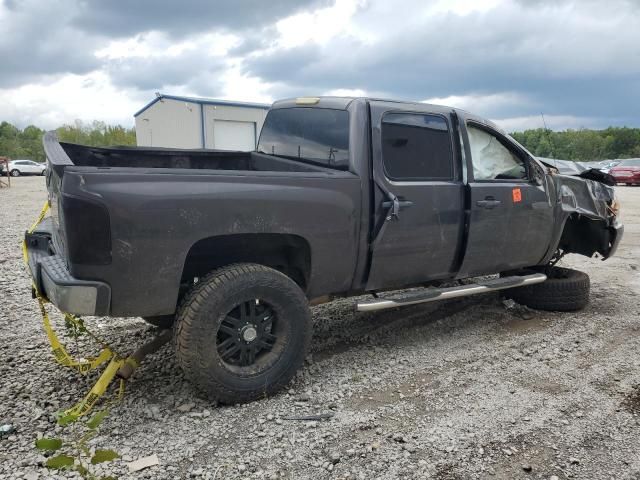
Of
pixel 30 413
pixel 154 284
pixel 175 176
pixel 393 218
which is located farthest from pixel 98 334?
pixel 393 218

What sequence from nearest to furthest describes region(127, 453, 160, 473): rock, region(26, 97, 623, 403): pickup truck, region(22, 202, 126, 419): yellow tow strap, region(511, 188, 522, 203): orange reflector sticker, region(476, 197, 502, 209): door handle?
1. region(127, 453, 160, 473): rock
2. region(26, 97, 623, 403): pickup truck
3. region(22, 202, 126, 419): yellow tow strap
4. region(476, 197, 502, 209): door handle
5. region(511, 188, 522, 203): orange reflector sticker

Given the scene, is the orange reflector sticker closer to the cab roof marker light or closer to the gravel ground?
the gravel ground

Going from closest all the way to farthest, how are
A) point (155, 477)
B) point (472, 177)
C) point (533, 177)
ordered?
1. point (155, 477)
2. point (472, 177)
3. point (533, 177)

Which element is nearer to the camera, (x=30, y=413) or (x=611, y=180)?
(x=30, y=413)

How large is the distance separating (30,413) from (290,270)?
187 centimetres

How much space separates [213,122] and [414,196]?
64.7ft

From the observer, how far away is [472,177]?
4371 millimetres

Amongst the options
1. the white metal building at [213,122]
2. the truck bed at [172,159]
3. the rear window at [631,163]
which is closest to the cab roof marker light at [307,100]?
the truck bed at [172,159]

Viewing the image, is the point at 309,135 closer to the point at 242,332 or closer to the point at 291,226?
the point at 291,226

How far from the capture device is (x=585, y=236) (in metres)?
5.73

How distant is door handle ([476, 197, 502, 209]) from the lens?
4.32 meters

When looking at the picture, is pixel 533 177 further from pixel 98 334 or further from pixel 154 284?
pixel 98 334

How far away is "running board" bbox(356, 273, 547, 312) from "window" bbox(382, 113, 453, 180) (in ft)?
2.97

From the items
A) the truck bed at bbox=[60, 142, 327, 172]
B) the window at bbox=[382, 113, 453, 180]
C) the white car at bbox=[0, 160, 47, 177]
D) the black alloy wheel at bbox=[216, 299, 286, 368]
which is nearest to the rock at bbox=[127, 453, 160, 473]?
the black alloy wheel at bbox=[216, 299, 286, 368]
